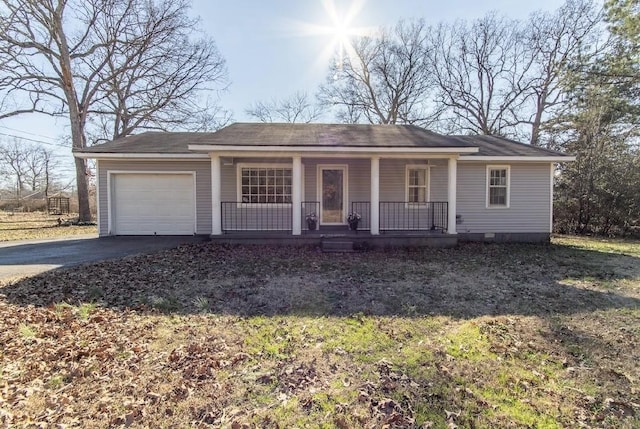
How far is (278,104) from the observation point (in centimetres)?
3042

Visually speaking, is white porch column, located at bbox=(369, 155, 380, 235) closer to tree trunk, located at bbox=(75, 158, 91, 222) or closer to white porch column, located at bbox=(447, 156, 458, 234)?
white porch column, located at bbox=(447, 156, 458, 234)

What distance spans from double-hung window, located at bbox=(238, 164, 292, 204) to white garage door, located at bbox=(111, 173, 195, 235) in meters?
1.70

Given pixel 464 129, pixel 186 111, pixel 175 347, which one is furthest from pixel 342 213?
pixel 464 129

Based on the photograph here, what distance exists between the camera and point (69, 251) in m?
8.63

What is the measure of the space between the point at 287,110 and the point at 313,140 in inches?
880

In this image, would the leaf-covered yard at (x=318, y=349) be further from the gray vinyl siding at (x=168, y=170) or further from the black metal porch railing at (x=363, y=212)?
the black metal porch railing at (x=363, y=212)

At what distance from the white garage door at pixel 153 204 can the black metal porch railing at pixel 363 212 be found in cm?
535

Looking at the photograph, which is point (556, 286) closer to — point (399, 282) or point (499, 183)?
point (399, 282)

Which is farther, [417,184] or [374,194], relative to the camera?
[417,184]

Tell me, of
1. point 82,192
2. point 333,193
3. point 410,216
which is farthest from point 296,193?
point 82,192

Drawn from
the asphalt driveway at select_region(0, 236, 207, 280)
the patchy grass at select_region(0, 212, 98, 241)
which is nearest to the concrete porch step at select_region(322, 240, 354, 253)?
the asphalt driveway at select_region(0, 236, 207, 280)

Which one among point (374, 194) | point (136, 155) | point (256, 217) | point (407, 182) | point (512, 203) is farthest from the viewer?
point (407, 182)

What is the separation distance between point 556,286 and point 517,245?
15.2 feet

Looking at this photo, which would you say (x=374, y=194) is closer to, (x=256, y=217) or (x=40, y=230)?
(x=256, y=217)
